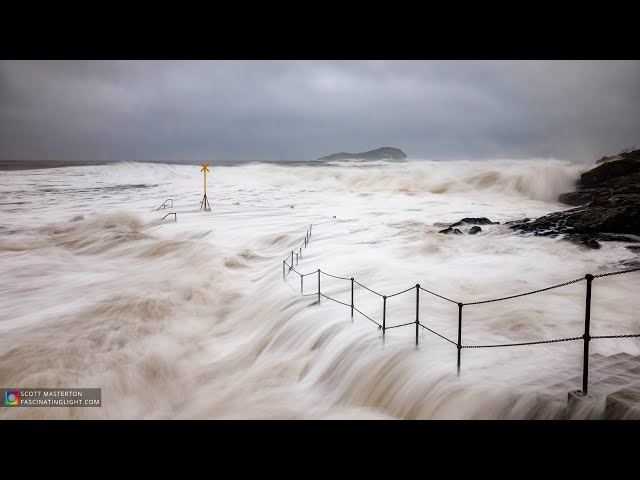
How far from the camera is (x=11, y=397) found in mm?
4195

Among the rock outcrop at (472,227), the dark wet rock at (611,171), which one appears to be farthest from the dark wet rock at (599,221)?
the rock outcrop at (472,227)

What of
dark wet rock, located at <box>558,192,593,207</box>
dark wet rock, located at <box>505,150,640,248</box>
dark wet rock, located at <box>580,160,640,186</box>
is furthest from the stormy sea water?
dark wet rock, located at <box>580,160,640,186</box>

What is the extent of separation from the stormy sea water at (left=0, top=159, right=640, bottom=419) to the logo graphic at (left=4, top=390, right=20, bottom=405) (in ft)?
0.45

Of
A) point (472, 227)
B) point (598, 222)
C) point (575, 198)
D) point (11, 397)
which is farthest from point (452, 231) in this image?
point (11, 397)

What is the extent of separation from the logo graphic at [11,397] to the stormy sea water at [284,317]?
0.45 feet

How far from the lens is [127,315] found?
595 centimetres

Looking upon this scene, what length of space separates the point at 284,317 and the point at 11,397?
296cm

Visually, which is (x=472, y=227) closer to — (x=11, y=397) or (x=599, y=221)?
(x=599, y=221)

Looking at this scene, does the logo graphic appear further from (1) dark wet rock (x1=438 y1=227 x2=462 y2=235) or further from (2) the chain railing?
(1) dark wet rock (x1=438 y1=227 x2=462 y2=235)

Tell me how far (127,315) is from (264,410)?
3.07 m

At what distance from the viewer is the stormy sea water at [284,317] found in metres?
3.77

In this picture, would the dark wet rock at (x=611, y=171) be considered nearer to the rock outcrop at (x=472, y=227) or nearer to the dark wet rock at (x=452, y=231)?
the rock outcrop at (x=472, y=227)

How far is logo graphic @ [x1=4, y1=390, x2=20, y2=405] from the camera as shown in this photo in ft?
13.1
